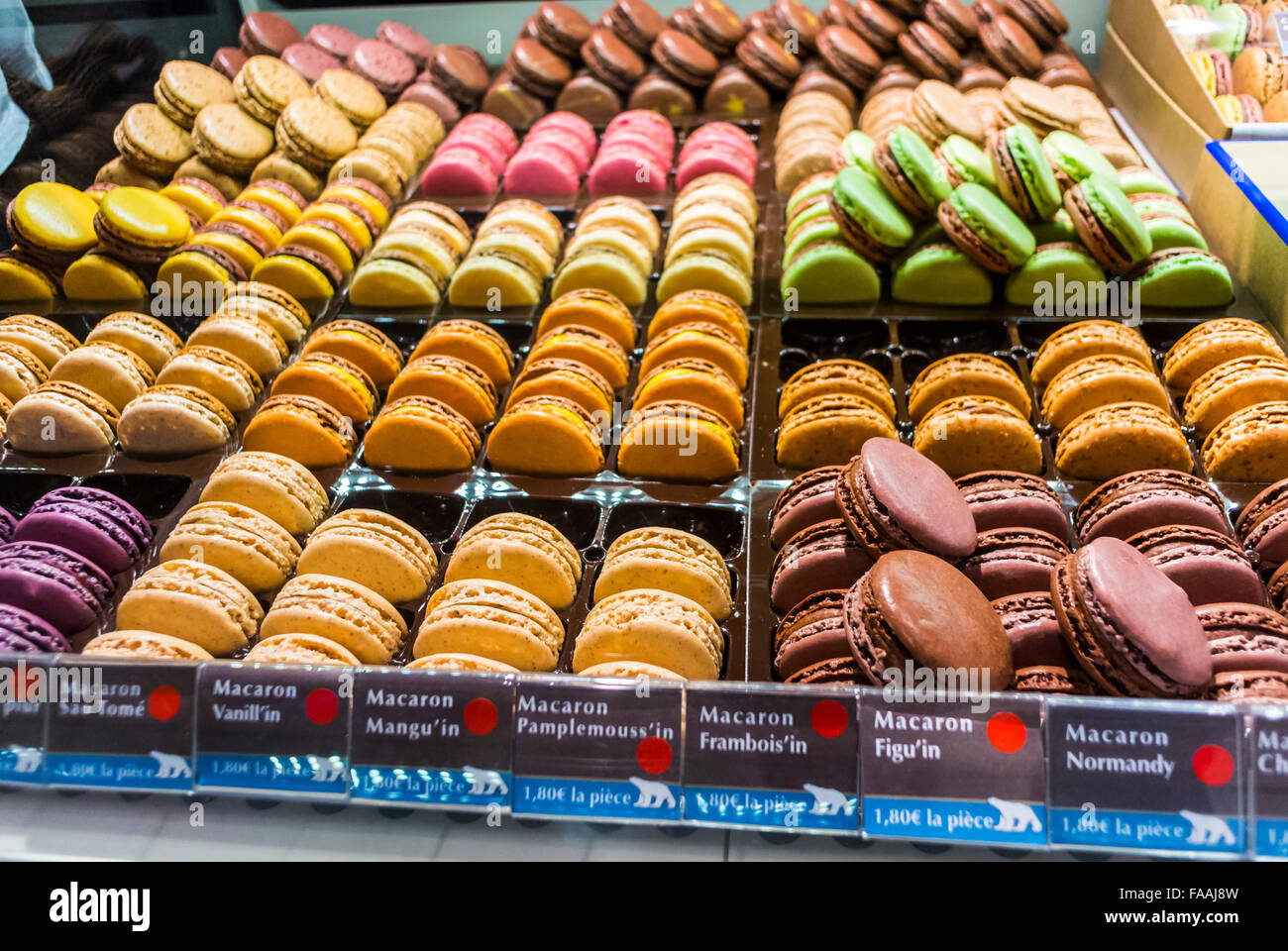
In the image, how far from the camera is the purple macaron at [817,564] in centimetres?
223

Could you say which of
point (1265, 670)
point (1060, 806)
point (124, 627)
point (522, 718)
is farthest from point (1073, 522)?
point (124, 627)

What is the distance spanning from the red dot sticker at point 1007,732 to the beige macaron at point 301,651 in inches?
46.1

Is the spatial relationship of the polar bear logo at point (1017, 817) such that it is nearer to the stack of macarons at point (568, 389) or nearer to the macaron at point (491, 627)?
the macaron at point (491, 627)

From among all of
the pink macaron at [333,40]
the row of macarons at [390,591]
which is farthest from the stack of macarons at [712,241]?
the pink macaron at [333,40]

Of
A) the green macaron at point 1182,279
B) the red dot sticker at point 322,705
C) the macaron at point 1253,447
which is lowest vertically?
the red dot sticker at point 322,705

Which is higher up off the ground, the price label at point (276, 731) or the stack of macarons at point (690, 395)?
the stack of macarons at point (690, 395)

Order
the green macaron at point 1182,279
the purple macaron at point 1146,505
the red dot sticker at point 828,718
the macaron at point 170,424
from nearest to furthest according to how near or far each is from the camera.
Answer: the red dot sticker at point 828,718 → the purple macaron at point 1146,505 → the macaron at point 170,424 → the green macaron at point 1182,279

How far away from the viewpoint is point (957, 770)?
1673 mm

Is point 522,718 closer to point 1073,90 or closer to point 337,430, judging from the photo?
point 337,430

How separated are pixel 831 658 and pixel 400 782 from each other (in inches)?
32.5

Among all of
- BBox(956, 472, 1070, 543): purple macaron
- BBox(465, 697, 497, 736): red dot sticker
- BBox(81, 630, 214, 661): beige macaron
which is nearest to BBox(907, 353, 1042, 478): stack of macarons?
BBox(956, 472, 1070, 543): purple macaron

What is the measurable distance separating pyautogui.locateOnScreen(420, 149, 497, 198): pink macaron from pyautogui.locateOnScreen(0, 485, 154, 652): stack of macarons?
2.01 metres

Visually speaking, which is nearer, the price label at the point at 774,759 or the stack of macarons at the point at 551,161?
the price label at the point at 774,759

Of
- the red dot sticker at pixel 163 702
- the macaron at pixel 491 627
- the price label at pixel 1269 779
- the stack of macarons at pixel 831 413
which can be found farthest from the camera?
the stack of macarons at pixel 831 413
